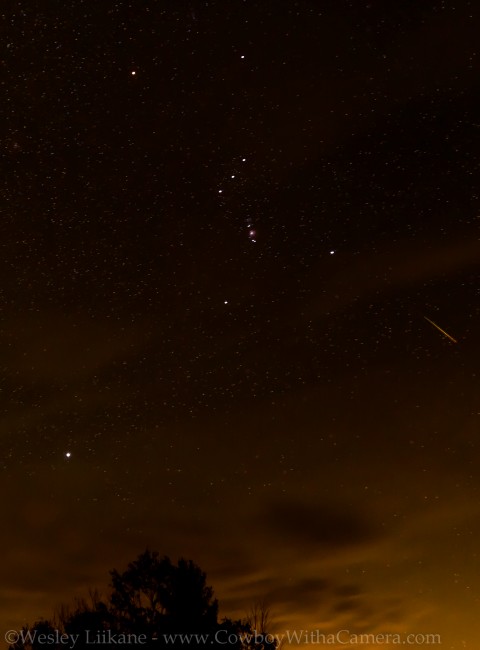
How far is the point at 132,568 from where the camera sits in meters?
28.5

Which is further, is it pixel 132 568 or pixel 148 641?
pixel 132 568

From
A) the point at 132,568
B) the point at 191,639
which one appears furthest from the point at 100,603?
the point at 191,639

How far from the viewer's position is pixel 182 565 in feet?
93.2

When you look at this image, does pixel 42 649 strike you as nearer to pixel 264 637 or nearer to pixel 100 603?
pixel 100 603

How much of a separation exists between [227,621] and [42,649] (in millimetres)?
5376

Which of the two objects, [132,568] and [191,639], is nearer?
[191,639]

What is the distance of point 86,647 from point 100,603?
1.66 metres

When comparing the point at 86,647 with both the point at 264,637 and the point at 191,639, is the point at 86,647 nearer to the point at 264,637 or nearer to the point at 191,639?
the point at 191,639

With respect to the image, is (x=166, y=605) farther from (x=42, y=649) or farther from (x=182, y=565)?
(x=42, y=649)

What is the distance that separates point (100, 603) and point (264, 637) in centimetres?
468

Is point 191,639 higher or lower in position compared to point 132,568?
lower

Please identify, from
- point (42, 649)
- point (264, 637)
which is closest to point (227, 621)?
point (264, 637)

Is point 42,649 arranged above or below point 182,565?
below

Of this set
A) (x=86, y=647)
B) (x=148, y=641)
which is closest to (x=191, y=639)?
(x=148, y=641)
